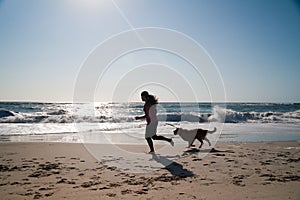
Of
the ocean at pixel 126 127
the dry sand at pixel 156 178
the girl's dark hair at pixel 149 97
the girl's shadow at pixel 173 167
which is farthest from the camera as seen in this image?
the ocean at pixel 126 127

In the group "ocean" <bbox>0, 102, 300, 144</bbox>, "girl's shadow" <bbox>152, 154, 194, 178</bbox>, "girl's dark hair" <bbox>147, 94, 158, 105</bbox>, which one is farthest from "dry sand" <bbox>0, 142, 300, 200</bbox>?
"ocean" <bbox>0, 102, 300, 144</bbox>

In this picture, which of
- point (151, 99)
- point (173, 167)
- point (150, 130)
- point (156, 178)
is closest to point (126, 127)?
point (150, 130)

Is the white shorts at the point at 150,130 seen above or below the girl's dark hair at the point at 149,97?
below

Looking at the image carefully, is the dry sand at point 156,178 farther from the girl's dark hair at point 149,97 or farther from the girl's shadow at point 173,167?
the girl's dark hair at point 149,97

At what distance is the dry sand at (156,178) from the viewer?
3.85 metres

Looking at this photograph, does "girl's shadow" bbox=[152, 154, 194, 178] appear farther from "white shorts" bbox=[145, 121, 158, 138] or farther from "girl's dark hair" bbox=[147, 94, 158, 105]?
"girl's dark hair" bbox=[147, 94, 158, 105]

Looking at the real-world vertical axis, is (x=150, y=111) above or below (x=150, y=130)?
above

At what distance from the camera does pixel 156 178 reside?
4641mm

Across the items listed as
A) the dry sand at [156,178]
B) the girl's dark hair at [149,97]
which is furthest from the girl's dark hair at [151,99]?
the dry sand at [156,178]

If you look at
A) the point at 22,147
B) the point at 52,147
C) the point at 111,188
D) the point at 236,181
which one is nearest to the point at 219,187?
the point at 236,181

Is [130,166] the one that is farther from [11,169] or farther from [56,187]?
[11,169]

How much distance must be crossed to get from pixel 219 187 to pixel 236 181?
477 mm

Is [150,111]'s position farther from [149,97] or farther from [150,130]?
[150,130]

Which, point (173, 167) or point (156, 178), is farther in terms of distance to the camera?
point (173, 167)
